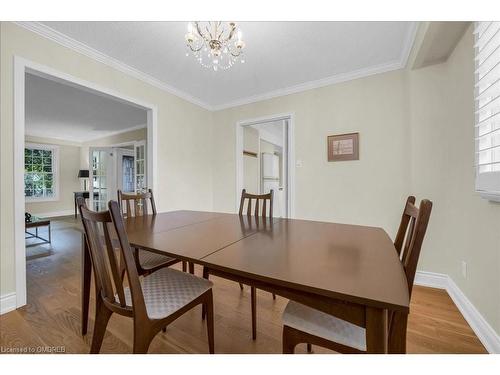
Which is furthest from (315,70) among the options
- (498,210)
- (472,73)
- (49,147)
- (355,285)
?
(49,147)

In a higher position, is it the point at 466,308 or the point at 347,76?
the point at 347,76

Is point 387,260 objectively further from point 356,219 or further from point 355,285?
point 356,219

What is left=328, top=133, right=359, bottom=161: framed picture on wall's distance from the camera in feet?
8.61

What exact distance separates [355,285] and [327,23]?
2.05 meters

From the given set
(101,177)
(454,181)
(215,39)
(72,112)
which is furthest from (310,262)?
(101,177)

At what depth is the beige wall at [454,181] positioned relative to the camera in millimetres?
1430

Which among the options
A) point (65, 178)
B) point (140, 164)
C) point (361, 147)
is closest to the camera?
point (361, 147)

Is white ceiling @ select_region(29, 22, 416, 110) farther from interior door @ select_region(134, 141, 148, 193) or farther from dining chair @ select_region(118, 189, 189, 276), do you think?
interior door @ select_region(134, 141, 148, 193)

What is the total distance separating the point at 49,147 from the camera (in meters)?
6.14

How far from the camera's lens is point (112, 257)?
891 millimetres

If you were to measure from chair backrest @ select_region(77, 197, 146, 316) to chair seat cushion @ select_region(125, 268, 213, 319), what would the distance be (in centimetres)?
9

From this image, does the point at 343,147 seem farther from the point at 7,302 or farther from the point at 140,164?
the point at 140,164

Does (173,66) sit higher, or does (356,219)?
(173,66)

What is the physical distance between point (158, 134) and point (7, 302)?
6.99ft
